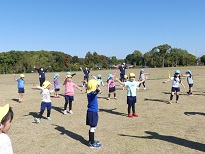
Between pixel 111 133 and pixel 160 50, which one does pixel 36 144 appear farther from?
pixel 160 50

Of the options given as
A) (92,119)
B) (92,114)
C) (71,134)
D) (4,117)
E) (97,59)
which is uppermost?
(97,59)

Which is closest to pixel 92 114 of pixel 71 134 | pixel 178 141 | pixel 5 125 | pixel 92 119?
pixel 92 119

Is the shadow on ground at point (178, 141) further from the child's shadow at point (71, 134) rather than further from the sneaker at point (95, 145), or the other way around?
the child's shadow at point (71, 134)

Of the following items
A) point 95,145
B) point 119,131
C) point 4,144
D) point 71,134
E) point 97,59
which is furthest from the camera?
point 97,59

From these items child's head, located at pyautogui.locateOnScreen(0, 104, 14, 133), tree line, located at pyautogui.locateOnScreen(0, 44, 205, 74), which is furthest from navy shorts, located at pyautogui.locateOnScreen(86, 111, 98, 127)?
tree line, located at pyautogui.locateOnScreen(0, 44, 205, 74)

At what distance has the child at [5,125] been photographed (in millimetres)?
2814

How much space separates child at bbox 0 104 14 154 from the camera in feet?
9.23

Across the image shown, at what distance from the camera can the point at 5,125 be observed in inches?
113

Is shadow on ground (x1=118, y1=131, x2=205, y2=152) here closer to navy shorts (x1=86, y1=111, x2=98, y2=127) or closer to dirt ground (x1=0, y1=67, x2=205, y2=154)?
dirt ground (x1=0, y1=67, x2=205, y2=154)

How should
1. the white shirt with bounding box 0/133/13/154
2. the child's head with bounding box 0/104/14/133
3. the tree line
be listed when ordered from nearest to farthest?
1. the child's head with bounding box 0/104/14/133
2. the white shirt with bounding box 0/133/13/154
3. the tree line

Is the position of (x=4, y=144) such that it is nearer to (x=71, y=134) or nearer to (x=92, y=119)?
(x=92, y=119)

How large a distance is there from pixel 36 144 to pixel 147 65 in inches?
4016

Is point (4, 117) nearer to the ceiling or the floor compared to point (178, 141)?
nearer to the ceiling

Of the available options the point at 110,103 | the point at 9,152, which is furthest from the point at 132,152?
the point at 110,103
